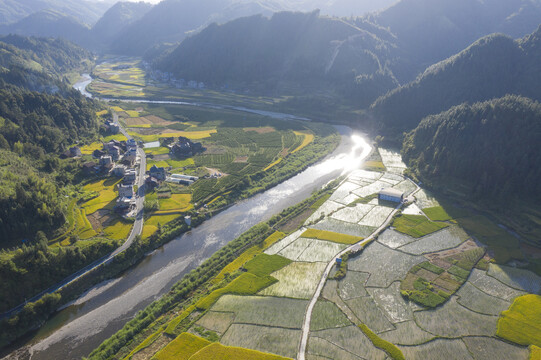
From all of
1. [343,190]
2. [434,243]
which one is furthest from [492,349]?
[343,190]

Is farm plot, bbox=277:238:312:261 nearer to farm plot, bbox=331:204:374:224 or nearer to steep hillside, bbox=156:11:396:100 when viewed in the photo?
farm plot, bbox=331:204:374:224

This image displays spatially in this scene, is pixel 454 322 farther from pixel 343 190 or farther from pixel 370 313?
pixel 343 190

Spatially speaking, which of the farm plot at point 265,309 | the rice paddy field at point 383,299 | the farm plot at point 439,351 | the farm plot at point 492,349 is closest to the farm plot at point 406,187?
the rice paddy field at point 383,299

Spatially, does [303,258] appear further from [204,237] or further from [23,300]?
[23,300]

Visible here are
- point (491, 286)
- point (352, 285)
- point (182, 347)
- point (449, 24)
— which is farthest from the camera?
point (449, 24)

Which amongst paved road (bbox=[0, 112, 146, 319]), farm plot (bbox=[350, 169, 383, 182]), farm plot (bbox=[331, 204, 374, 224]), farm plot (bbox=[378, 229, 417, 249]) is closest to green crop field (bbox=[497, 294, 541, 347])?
farm plot (bbox=[378, 229, 417, 249])

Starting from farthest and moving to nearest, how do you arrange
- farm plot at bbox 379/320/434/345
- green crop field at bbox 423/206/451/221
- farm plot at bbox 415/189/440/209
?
farm plot at bbox 415/189/440/209, green crop field at bbox 423/206/451/221, farm plot at bbox 379/320/434/345
